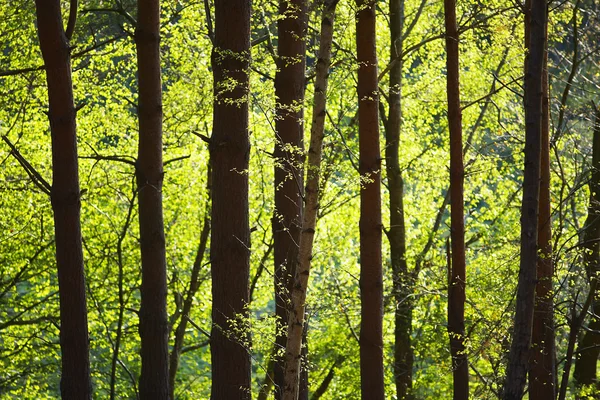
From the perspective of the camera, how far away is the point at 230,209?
21.0 feet

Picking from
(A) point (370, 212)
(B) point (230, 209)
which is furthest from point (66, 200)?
(A) point (370, 212)

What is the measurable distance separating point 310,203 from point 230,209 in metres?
1.10

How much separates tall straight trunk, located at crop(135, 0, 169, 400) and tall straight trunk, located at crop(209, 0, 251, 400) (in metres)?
0.89

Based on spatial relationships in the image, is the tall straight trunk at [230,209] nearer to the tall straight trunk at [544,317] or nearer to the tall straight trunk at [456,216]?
the tall straight trunk at [544,317]

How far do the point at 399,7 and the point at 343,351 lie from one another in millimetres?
6351

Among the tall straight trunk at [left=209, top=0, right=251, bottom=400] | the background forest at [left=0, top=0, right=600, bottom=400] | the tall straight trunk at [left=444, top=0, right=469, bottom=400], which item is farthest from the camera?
the background forest at [left=0, top=0, right=600, bottom=400]

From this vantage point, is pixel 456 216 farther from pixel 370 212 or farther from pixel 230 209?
pixel 230 209

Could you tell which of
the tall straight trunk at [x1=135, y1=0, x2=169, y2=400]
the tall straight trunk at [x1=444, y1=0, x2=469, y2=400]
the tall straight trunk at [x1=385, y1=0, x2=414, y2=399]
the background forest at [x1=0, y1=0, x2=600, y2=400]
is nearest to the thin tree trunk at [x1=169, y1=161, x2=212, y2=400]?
the background forest at [x1=0, y1=0, x2=600, y2=400]

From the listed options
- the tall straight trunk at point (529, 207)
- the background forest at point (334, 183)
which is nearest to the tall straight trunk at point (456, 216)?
the background forest at point (334, 183)

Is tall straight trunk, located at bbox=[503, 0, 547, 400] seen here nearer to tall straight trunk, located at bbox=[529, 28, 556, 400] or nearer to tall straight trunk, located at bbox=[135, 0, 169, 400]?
tall straight trunk, located at bbox=[529, 28, 556, 400]

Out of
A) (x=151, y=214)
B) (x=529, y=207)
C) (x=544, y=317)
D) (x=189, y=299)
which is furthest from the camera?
(x=189, y=299)

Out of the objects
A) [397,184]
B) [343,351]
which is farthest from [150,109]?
[343,351]

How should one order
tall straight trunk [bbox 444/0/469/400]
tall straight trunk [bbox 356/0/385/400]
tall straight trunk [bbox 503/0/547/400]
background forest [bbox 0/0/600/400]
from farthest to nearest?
background forest [bbox 0/0/600/400] → tall straight trunk [bbox 444/0/469/400] → tall straight trunk [bbox 356/0/385/400] → tall straight trunk [bbox 503/0/547/400]

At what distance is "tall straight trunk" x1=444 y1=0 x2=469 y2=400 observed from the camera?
9500 mm
